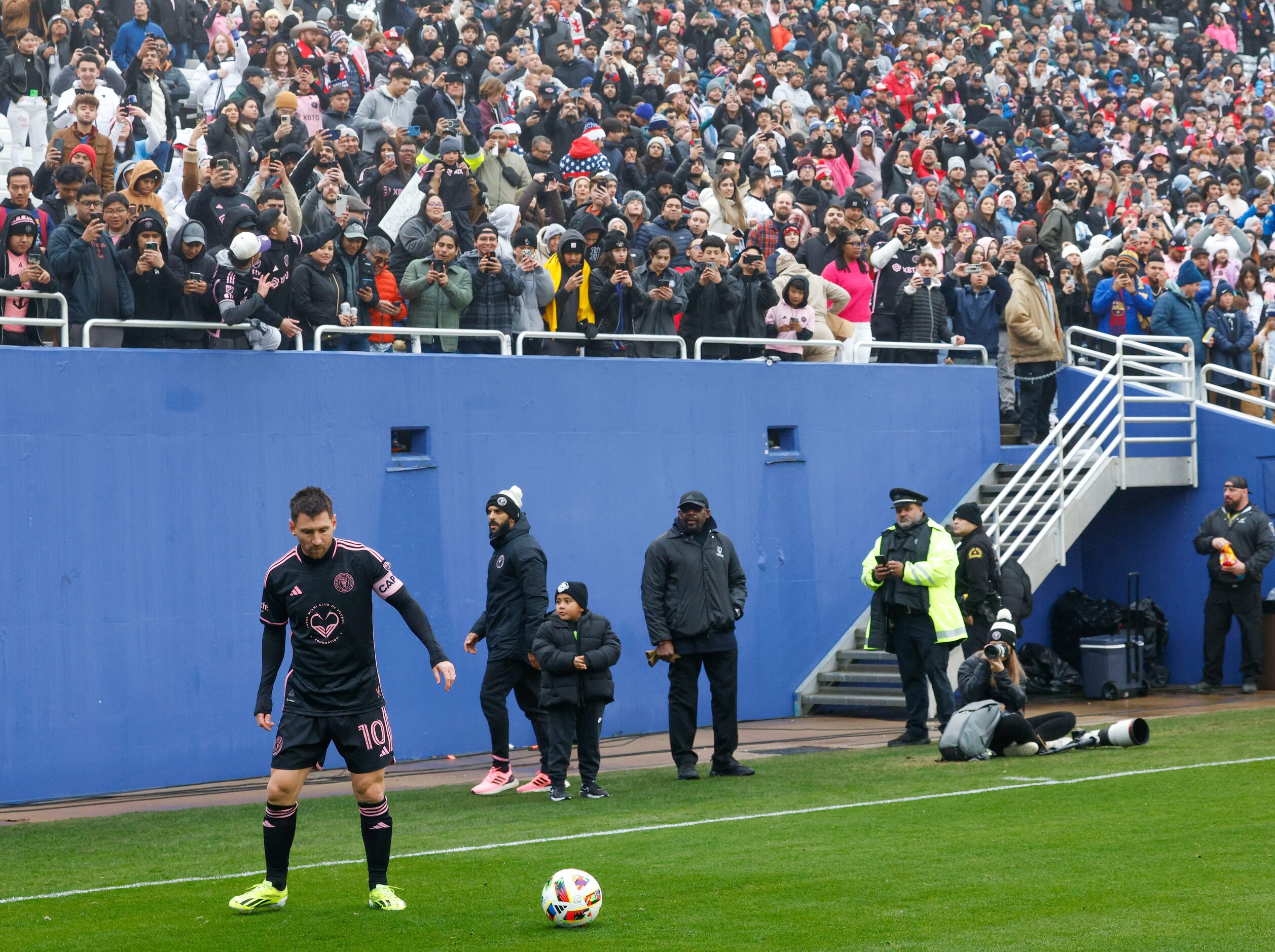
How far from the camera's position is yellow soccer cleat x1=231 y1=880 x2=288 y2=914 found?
775 centimetres

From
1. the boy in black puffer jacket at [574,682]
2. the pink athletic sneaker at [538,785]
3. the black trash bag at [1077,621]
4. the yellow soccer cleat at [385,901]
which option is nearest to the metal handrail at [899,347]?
the black trash bag at [1077,621]

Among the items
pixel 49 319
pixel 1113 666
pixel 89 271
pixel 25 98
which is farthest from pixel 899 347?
pixel 25 98

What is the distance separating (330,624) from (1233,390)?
1523 centimetres

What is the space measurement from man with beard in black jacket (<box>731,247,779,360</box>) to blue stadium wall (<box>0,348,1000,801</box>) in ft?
1.34

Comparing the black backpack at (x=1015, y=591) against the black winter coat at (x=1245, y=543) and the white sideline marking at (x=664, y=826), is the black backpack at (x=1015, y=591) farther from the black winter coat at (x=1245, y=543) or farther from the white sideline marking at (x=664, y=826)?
the white sideline marking at (x=664, y=826)

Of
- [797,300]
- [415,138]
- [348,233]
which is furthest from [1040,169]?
[348,233]

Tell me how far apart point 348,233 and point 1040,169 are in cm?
1157

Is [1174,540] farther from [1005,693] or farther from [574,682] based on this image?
[574,682]

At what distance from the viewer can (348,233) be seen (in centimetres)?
1391

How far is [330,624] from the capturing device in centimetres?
789

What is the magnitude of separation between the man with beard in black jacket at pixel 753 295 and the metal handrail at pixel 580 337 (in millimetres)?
766

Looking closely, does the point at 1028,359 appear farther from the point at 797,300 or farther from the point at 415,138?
the point at 415,138

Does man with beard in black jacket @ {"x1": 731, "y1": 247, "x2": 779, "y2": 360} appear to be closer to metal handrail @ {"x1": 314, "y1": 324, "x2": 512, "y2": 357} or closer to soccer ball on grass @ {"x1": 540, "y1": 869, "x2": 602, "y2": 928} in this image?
metal handrail @ {"x1": 314, "y1": 324, "x2": 512, "y2": 357}

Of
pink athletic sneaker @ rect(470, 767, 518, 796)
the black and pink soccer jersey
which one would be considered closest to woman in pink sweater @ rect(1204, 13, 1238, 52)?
pink athletic sneaker @ rect(470, 767, 518, 796)
